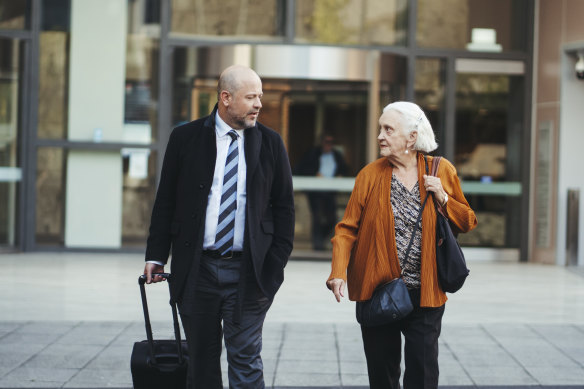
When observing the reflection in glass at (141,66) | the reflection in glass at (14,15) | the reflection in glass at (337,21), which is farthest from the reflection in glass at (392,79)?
the reflection in glass at (14,15)

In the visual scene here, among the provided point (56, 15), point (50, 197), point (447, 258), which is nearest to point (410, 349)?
point (447, 258)

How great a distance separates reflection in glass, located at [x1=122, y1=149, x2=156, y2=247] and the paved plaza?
1.66 meters

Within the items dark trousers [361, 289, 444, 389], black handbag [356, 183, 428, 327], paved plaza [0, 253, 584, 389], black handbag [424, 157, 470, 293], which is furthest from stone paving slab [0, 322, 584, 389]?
black handbag [424, 157, 470, 293]

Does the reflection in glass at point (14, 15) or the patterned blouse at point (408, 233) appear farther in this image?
the reflection in glass at point (14, 15)

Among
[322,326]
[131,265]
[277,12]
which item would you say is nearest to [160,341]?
[322,326]

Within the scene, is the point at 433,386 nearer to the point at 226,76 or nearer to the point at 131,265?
the point at 226,76

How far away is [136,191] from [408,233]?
974cm

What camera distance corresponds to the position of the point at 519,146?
13.8 m

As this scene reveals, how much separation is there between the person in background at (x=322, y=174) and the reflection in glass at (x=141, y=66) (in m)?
2.41

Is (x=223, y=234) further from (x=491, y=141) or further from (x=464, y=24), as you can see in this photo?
(x=464, y=24)

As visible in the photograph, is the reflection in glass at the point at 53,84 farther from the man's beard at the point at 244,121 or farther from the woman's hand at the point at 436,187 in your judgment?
the woman's hand at the point at 436,187

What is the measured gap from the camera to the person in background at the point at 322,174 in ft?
42.6

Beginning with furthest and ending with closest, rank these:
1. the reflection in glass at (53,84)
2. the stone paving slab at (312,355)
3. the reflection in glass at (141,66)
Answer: the reflection in glass at (141,66) < the reflection in glass at (53,84) < the stone paving slab at (312,355)

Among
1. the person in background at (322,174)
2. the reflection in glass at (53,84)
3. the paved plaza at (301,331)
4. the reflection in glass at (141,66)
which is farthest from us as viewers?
the reflection in glass at (141,66)
